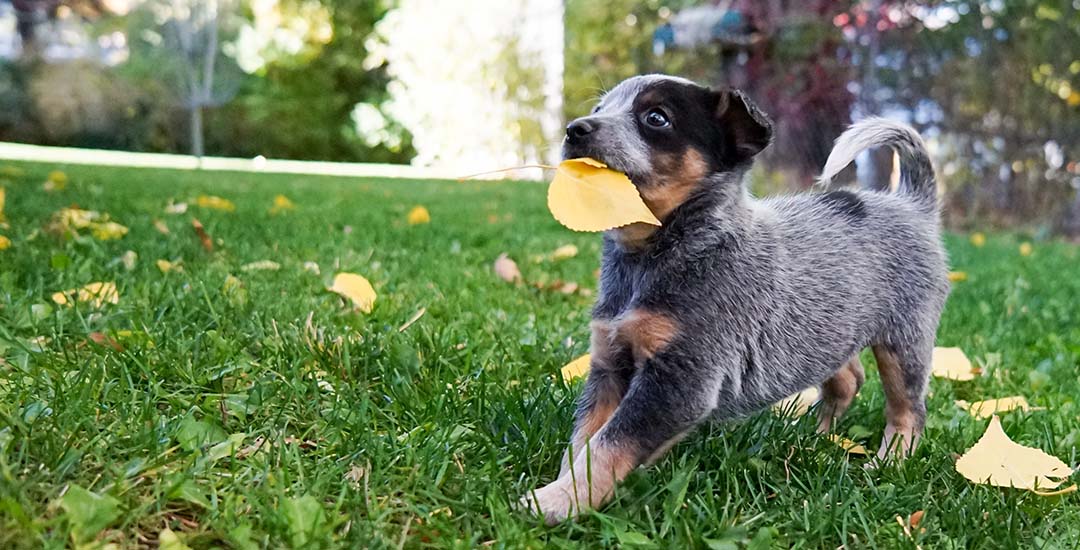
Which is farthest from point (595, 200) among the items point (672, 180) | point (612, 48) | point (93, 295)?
point (612, 48)

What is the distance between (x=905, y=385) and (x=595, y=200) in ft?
3.81

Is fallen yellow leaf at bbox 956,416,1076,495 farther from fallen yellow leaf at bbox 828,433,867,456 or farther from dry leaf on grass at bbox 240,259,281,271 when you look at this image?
dry leaf on grass at bbox 240,259,281,271

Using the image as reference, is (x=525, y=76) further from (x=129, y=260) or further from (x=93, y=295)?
(x=93, y=295)

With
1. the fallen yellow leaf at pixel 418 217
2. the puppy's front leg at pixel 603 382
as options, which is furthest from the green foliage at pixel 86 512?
the fallen yellow leaf at pixel 418 217

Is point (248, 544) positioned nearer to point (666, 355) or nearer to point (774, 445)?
point (666, 355)

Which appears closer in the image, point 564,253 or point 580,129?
point 580,129

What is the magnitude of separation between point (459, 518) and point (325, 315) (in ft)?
4.29

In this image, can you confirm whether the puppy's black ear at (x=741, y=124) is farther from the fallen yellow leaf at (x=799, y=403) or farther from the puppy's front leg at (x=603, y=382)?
the fallen yellow leaf at (x=799, y=403)

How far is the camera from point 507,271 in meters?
4.11

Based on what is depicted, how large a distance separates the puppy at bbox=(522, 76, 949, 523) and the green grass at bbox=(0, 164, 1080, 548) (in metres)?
0.12

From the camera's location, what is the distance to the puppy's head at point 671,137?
1991mm

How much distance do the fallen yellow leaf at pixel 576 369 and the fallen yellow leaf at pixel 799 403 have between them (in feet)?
1.83

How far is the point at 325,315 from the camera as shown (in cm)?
282

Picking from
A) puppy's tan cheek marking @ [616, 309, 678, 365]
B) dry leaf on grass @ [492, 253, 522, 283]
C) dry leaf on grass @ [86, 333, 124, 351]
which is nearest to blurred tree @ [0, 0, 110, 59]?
dry leaf on grass @ [492, 253, 522, 283]
